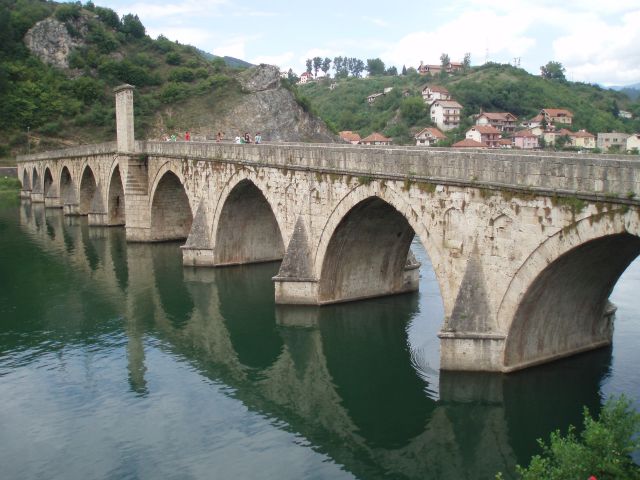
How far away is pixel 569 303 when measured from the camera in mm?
15695

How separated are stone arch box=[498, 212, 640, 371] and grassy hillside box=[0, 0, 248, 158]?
69.5 metres

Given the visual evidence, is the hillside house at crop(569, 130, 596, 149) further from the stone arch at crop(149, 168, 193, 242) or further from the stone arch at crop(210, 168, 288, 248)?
the stone arch at crop(210, 168, 288, 248)

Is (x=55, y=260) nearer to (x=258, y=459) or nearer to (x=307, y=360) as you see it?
(x=307, y=360)

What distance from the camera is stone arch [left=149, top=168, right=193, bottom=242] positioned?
36.6 metres

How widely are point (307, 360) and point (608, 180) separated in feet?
33.3

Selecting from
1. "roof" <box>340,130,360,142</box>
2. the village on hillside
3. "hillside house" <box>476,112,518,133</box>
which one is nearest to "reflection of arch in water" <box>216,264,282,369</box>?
the village on hillside

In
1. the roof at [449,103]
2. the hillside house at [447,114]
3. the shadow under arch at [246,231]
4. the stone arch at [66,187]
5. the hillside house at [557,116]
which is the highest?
the roof at [449,103]

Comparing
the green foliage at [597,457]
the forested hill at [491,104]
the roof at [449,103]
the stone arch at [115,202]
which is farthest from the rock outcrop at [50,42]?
the green foliage at [597,457]

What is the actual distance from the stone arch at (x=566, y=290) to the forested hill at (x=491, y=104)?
223 ft

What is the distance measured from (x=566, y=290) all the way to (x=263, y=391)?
775 cm

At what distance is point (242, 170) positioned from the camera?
27.2 metres

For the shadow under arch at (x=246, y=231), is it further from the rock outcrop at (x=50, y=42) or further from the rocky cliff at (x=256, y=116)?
the rock outcrop at (x=50, y=42)

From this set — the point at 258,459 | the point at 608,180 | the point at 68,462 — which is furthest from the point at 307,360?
the point at 608,180

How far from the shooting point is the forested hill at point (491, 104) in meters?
88.1
